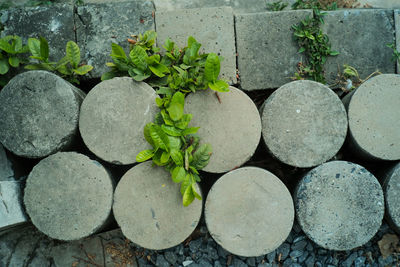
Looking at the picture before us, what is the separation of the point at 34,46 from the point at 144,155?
1.42m

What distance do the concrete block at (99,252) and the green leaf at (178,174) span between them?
1167 mm

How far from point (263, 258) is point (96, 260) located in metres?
1.66

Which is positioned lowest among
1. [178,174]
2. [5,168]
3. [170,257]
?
[170,257]

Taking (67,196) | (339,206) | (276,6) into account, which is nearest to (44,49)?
(67,196)

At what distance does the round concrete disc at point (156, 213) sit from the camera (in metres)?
2.44

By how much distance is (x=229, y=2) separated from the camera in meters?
3.40

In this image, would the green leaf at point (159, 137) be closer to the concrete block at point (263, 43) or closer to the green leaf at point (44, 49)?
the concrete block at point (263, 43)

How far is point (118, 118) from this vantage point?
2.45 m

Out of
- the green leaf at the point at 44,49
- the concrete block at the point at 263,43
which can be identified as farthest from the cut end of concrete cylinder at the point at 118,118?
the concrete block at the point at 263,43

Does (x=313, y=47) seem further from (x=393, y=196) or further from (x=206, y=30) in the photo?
(x=393, y=196)

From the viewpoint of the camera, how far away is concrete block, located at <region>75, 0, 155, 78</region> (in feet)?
9.27

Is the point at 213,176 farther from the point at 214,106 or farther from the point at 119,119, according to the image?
the point at 119,119

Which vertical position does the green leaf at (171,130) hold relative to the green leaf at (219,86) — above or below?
below

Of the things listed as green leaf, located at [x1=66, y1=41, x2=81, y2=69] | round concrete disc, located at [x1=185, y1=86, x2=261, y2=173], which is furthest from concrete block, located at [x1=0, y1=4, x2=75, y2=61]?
round concrete disc, located at [x1=185, y1=86, x2=261, y2=173]
